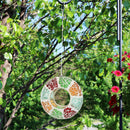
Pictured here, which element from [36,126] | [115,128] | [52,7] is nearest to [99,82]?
[115,128]

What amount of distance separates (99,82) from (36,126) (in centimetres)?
196

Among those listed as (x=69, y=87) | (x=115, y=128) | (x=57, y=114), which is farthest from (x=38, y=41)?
(x=115, y=128)

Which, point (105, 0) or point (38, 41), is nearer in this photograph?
point (38, 41)

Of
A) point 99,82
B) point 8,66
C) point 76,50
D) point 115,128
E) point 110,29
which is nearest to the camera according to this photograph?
point 110,29

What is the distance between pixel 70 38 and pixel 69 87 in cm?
49

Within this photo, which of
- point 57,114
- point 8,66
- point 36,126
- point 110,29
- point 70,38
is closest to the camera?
point 57,114

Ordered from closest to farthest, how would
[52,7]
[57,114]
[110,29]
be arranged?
[52,7] → [57,114] → [110,29]

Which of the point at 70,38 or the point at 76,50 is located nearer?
the point at 70,38

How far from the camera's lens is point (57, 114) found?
1.86 m

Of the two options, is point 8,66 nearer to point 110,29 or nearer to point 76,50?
point 76,50

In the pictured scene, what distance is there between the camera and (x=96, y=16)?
7.21ft

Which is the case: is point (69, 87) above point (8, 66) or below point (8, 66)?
below

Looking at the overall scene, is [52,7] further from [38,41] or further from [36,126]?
[36,126]

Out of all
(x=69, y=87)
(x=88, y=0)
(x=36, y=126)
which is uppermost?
(x=88, y=0)
